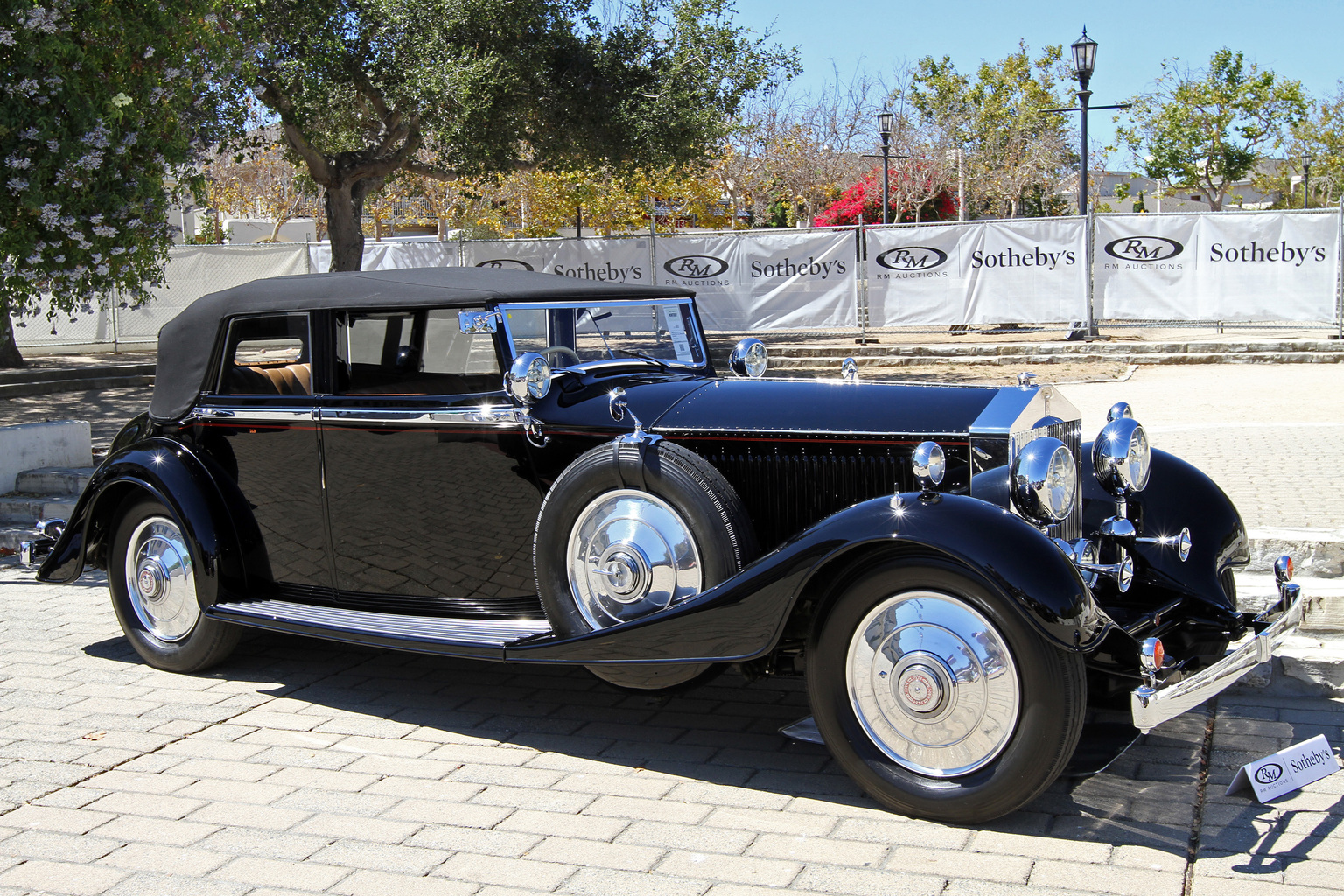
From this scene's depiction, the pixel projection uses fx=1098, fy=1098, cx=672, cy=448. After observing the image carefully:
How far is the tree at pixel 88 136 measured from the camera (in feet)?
24.7

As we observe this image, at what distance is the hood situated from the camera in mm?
3572

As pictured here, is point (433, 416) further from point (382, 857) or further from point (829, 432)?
point (382, 857)

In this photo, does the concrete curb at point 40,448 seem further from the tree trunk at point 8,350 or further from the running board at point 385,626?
the tree trunk at point 8,350

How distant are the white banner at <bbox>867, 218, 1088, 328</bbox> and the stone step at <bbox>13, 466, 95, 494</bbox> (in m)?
12.6

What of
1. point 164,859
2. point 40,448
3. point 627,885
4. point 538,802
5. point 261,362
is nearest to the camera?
point 627,885

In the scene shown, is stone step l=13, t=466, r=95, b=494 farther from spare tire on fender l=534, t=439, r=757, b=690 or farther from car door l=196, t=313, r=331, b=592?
spare tire on fender l=534, t=439, r=757, b=690

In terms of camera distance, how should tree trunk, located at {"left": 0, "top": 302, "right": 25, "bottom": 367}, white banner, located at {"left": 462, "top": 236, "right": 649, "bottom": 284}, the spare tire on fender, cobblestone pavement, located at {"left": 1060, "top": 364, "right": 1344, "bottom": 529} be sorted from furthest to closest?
white banner, located at {"left": 462, "top": 236, "right": 649, "bottom": 284}
tree trunk, located at {"left": 0, "top": 302, "right": 25, "bottom": 367}
cobblestone pavement, located at {"left": 1060, "top": 364, "right": 1344, "bottom": 529}
the spare tire on fender

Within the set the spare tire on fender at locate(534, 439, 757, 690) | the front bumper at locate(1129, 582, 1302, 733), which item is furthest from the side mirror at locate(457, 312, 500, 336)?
the front bumper at locate(1129, 582, 1302, 733)

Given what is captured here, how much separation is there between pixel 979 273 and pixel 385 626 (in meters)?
14.7

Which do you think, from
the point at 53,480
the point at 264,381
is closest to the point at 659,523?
the point at 264,381

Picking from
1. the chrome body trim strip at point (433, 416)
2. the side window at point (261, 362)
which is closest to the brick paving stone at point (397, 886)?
the chrome body trim strip at point (433, 416)

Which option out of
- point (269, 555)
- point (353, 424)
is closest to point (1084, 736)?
point (353, 424)

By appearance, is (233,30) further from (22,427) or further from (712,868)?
(712,868)

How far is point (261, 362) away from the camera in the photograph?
475 cm
